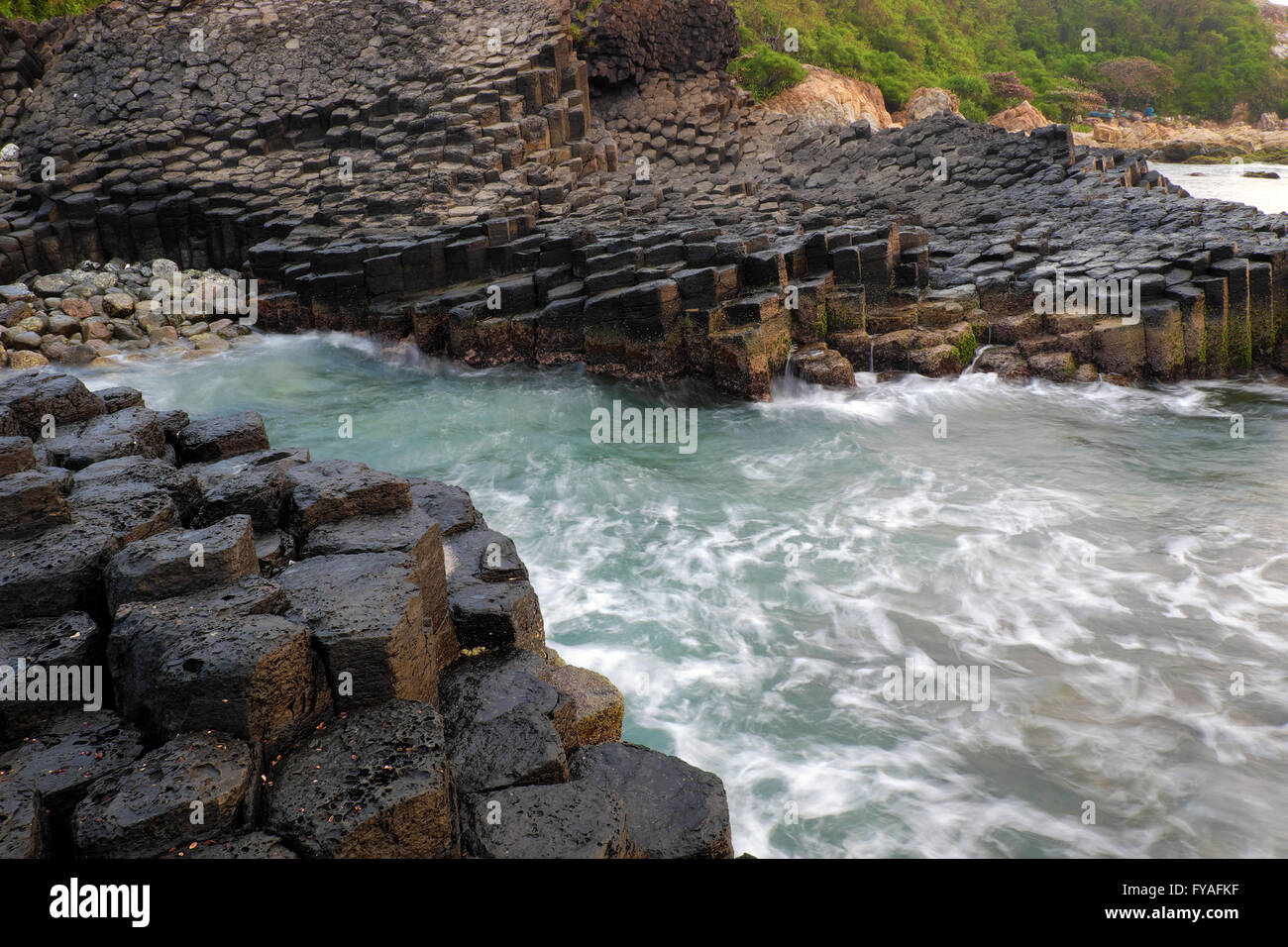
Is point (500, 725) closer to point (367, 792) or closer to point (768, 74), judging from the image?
point (367, 792)

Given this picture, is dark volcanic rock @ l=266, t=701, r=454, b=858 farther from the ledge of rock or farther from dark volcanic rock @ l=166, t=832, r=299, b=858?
the ledge of rock

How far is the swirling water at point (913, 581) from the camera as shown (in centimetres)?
536

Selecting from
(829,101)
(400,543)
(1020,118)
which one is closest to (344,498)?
(400,543)

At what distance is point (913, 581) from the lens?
7.84m

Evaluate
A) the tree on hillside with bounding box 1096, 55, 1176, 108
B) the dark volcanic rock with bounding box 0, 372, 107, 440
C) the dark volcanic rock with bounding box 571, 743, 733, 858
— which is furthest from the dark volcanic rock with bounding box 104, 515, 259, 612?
the tree on hillside with bounding box 1096, 55, 1176, 108

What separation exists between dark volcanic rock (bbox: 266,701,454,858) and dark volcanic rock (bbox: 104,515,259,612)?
1174 millimetres

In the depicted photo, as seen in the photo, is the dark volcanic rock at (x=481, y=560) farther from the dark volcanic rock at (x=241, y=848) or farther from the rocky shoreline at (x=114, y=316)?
the rocky shoreline at (x=114, y=316)

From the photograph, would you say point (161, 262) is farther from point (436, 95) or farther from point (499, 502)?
point (499, 502)

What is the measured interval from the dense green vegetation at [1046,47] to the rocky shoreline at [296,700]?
41.6 m

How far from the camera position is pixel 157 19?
24.9m

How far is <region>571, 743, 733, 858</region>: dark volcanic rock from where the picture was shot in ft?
12.9

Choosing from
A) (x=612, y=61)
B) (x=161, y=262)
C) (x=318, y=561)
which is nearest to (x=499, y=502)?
(x=318, y=561)

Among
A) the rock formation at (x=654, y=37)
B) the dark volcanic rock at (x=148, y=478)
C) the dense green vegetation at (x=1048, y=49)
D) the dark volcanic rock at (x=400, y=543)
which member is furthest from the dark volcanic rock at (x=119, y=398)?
the dense green vegetation at (x=1048, y=49)

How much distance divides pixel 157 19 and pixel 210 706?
93.4 feet
